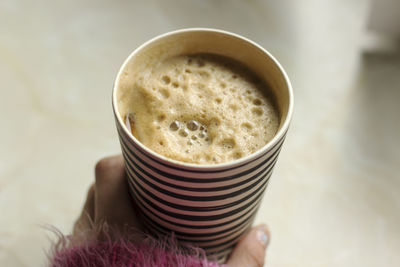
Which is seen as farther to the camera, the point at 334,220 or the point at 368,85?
the point at 368,85

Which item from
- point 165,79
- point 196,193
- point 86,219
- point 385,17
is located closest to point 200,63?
point 165,79

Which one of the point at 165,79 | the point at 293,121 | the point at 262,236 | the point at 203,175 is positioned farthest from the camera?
the point at 293,121

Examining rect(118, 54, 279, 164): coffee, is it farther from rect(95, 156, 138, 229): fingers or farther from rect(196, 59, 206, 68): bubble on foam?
rect(95, 156, 138, 229): fingers

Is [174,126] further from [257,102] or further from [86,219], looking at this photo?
[86,219]

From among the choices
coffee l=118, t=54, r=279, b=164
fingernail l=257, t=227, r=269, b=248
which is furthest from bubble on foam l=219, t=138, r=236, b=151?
fingernail l=257, t=227, r=269, b=248

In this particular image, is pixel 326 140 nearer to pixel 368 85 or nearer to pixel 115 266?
pixel 368 85

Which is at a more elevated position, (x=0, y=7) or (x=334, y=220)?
(x=0, y=7)

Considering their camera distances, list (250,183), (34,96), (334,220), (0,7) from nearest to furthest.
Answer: (250,183), (334,220), (34,96), (0,7)

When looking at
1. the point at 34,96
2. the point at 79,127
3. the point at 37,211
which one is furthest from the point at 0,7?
the point at 37,211
